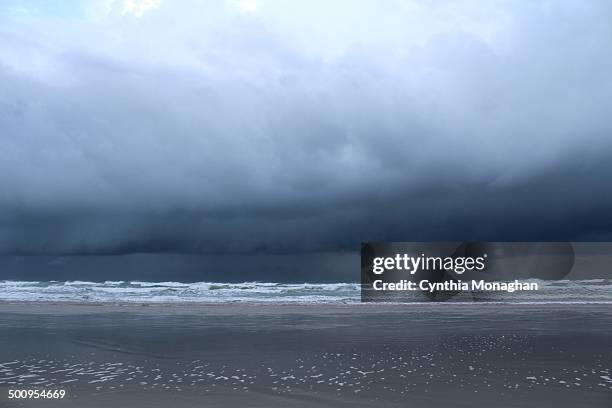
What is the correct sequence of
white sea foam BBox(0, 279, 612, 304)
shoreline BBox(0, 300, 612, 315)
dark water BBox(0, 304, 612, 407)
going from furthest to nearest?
white sea foam BBox(0, 279, 612, 304)
shoreline BBox(0, 300, 612, 315)
dark water BBox(0, 304, 612, 407)

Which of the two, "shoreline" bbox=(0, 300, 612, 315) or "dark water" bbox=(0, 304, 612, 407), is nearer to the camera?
"dark water" bbox=(0, 304, 612, 407)

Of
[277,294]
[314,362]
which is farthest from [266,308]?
[314,362]

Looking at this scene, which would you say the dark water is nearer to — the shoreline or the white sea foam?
the shoreline

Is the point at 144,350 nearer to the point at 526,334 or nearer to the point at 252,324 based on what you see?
the point at 252,324

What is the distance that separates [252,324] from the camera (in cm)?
2055

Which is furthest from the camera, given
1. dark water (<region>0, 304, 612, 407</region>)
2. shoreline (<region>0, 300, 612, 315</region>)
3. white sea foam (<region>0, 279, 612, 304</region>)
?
white sea foam (<region>0, 279, 612, 304</region>)

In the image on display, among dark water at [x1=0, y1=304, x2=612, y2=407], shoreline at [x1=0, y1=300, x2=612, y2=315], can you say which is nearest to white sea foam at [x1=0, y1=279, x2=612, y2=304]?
shoreline at [x1=0, y1=300, x2=612, y2=315]

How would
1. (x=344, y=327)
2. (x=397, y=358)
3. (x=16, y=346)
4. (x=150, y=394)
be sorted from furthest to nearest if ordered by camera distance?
(x=344, y=327)
(x=16, y=346)
(x=397, y=358)
(x=150, y=394)

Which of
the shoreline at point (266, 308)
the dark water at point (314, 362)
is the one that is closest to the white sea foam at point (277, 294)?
the shoreline at point (266, 308)

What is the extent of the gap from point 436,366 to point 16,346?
11.5 metres

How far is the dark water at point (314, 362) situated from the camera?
866 cm

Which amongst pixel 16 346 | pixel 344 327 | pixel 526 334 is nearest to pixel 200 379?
pixel 16 346

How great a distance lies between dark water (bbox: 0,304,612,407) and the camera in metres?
8.66

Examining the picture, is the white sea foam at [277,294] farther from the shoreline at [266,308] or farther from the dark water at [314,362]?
Result: the dark water at [314,362]
